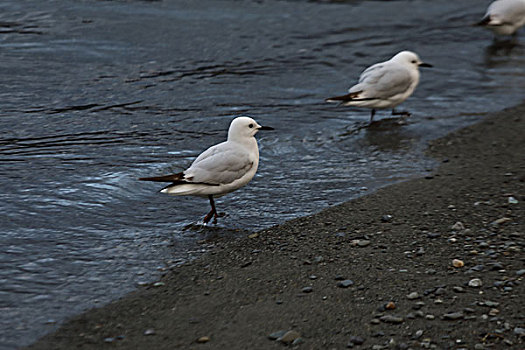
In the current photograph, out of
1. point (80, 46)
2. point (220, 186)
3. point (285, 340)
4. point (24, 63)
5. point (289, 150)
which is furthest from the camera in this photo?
point (80, 46)

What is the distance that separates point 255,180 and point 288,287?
245 centimetres

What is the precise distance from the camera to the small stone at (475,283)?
4.74 meters

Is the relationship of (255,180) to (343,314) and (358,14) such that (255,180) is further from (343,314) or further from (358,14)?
(358,14)

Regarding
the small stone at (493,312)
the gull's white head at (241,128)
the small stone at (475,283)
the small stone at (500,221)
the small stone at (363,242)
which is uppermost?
the gull's white head at (241,128)

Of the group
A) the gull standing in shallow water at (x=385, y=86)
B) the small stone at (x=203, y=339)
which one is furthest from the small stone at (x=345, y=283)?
the gull standing in shallow water at (x=385, y=86)

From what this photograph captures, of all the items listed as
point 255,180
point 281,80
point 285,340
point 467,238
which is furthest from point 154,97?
point 285,340

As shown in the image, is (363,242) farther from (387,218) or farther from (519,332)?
(519,332)

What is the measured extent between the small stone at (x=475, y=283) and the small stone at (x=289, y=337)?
1.26 m

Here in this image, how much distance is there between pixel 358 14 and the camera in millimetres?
15125

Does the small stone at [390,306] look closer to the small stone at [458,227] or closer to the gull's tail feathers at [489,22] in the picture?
the small stone at [458,227]

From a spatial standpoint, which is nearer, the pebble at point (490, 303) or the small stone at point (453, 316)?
the small stone at point (453, 316)

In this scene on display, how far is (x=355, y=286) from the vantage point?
16.0ft

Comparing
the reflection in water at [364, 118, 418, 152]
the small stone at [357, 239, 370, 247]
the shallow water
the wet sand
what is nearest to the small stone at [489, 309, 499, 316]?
the wet sand

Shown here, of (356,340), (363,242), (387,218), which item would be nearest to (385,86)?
(387,218)
